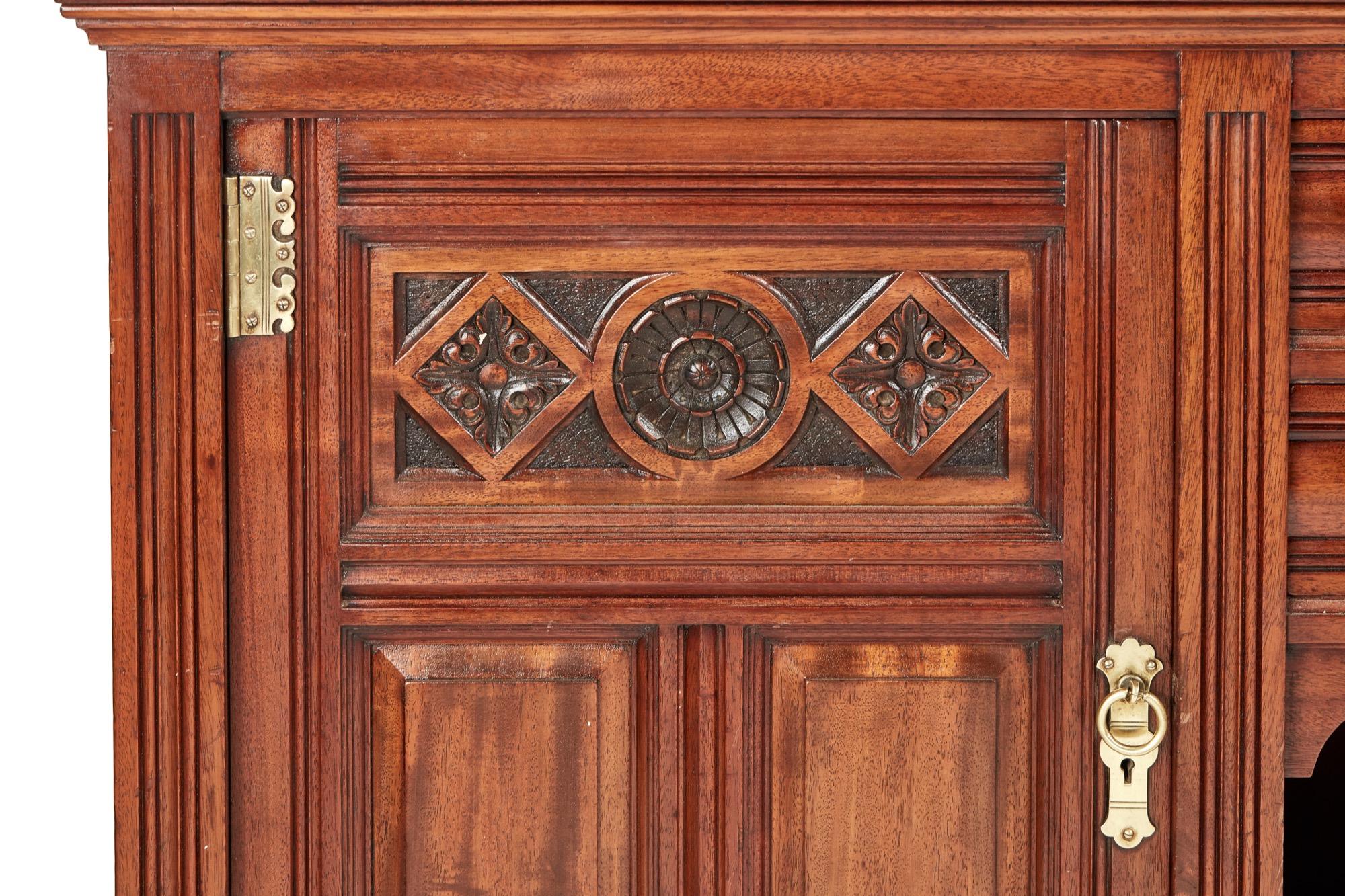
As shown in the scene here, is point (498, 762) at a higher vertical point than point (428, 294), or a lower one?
lower

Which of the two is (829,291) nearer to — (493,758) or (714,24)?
(714,24)

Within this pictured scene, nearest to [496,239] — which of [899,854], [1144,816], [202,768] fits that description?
[202,768]

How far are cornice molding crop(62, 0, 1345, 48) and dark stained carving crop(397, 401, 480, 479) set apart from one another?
363 millimetres

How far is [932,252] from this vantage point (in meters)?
1.33

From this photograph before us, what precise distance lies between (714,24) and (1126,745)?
80 centimetres

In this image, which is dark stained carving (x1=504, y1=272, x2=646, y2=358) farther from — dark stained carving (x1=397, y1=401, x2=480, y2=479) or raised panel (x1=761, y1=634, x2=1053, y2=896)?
raised panel (x1=761, y1=634, x2=1053, y2=896)

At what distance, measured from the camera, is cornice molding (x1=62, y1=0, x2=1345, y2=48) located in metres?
1.25

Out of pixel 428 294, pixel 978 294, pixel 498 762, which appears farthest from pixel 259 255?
pixel 978 294

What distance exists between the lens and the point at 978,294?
1341 millimetres

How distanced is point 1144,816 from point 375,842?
0.76 m

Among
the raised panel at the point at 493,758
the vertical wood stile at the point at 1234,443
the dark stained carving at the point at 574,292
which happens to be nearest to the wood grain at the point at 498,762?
the raised panel at the point at 493,758

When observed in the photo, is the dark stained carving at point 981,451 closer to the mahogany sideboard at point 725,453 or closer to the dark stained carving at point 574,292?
the mahogany sideboard at point 725,453

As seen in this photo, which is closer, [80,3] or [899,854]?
[80,3]

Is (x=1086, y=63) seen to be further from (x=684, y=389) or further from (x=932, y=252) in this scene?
(x=684, y=389)
